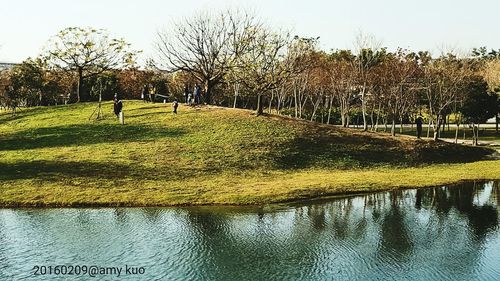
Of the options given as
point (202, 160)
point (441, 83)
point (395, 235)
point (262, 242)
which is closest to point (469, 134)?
point (441, 83)

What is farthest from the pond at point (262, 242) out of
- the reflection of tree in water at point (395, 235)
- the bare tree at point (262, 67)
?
the bare tree at point (262, 67)

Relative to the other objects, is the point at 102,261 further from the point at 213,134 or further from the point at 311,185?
the point at 213,134

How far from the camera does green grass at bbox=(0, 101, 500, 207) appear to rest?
31391 mm

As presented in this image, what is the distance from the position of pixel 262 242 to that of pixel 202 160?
17.7 meters

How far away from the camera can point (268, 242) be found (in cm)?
2258

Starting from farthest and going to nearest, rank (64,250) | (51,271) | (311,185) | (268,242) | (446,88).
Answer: (446,88) < (311,185) < (268,242) < (64,250) < (51,271)

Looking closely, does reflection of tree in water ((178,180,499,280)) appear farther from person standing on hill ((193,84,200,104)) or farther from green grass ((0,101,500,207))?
person standing on hill ((193,84,200,104))

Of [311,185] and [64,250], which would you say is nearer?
[64,250]

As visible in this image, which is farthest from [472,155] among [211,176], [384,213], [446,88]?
[211,176]

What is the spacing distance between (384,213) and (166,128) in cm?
2553

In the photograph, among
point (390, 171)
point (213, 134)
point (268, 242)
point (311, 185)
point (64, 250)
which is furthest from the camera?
point (213, 134)

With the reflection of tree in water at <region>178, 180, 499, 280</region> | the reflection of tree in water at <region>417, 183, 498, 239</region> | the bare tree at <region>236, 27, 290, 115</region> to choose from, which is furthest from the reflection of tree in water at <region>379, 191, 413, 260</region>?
the bare tree at <region>236, 27, 290, 115</region>

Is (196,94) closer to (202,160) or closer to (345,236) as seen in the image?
(202,160)

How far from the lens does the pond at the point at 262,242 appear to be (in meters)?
18.8
